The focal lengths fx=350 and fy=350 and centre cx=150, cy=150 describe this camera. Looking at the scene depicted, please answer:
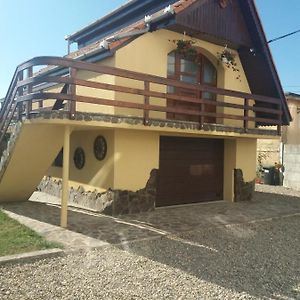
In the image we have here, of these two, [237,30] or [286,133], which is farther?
[286,133]

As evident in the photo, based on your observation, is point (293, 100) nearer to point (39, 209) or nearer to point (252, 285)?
point (39, 209)

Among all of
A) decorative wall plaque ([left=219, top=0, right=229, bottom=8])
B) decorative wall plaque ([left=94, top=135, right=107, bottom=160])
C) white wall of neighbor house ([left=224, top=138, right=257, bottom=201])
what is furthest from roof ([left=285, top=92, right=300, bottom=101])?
decorative wall plaque ([left=94, top=135, right=107, bottom=160])

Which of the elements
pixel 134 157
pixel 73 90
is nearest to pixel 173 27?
pixel 134 157

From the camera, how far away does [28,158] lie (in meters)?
9.38

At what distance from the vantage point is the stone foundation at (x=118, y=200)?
9.39 m

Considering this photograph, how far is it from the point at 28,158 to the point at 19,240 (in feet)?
11.1

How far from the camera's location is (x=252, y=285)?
5000 mm

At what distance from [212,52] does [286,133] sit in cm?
1257

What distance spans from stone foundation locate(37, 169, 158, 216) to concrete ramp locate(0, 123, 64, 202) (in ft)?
4.57

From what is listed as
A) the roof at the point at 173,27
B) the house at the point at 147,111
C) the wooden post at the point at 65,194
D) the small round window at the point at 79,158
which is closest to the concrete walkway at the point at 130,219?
the wooden post at the point at 65,194

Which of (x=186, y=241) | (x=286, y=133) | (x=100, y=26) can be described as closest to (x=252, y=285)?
(x=186, y=241)

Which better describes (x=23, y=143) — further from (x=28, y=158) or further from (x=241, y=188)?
(x=241, y=188)

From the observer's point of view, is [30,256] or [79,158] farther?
[79,158]

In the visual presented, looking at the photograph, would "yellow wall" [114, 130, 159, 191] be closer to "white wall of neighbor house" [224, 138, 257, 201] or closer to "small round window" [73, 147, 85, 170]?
"small round window" [73, 147, 85, 170]
